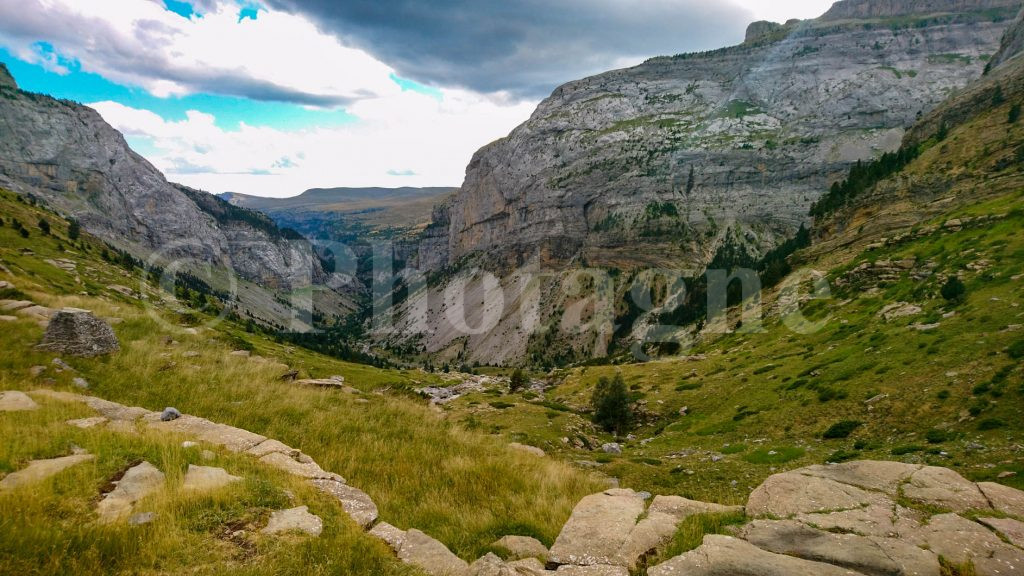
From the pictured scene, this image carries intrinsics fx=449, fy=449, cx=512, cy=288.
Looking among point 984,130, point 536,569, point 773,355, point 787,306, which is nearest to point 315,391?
point 536,569

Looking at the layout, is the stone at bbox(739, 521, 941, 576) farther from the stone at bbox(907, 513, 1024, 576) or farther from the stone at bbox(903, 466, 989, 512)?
the stone at bbox(903, 466, 989, 512)

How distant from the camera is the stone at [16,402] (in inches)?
464

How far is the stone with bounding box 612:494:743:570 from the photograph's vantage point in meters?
8.38

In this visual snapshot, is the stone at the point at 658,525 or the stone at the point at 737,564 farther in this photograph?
the stone at the point at 658,525

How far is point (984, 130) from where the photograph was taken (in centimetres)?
7531

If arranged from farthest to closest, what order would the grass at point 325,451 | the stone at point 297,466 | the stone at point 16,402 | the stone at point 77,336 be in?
the stone at point 77,336 → the stone at point 16,402 → the stone at point 297,466 → the grass at point 325,451

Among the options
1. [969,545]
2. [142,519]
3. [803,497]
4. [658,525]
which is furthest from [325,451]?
[969,545]

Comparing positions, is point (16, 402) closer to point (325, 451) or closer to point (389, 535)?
point (325, 451)

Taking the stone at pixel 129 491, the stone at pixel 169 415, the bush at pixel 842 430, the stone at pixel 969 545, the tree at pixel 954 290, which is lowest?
the bush at pixel 842 430

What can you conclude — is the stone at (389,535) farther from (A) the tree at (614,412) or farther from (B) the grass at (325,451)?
(A) the tree at (614,412)

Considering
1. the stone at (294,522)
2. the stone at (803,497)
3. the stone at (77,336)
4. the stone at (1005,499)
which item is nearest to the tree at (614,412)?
the stone at (803,497)

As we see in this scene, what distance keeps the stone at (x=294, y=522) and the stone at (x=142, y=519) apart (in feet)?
5.68

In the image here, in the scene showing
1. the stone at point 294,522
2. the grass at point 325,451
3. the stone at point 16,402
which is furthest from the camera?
the stone at point 16,402

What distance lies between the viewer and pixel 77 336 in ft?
60.4
